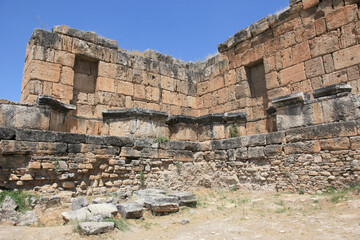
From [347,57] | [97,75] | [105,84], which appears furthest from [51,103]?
[347,57]

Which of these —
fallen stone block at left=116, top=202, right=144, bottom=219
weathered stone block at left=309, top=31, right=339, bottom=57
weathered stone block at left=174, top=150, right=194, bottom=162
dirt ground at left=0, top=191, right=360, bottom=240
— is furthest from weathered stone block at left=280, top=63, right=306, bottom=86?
fallen stone block at left=116, top=202, right=144, bottom=219

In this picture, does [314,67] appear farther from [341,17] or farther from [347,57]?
A: [341,17]

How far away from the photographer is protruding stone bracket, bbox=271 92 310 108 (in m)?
6.65

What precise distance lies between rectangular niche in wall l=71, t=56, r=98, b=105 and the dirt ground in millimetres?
5153

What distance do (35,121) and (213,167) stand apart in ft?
16.3

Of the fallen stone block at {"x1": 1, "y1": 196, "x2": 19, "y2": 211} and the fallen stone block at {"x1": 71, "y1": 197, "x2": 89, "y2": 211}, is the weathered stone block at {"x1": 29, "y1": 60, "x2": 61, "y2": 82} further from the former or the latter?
the fallen stone block at {"x1": 71, "y1": 197, "x2": 89, "y2": 211}

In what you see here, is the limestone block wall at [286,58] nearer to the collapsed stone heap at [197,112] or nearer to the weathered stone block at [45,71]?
the collapsed stone heap at [197,112]

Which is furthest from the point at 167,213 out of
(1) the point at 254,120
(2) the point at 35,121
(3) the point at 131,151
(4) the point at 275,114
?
(1) the point at 254,120

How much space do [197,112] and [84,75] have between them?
16.4 feet

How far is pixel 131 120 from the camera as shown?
25.1ft

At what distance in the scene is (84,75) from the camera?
9.90 m

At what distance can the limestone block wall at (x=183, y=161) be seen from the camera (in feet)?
18.8

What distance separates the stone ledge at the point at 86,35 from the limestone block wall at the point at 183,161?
182 inches

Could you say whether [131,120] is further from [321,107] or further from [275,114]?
[321,107]
